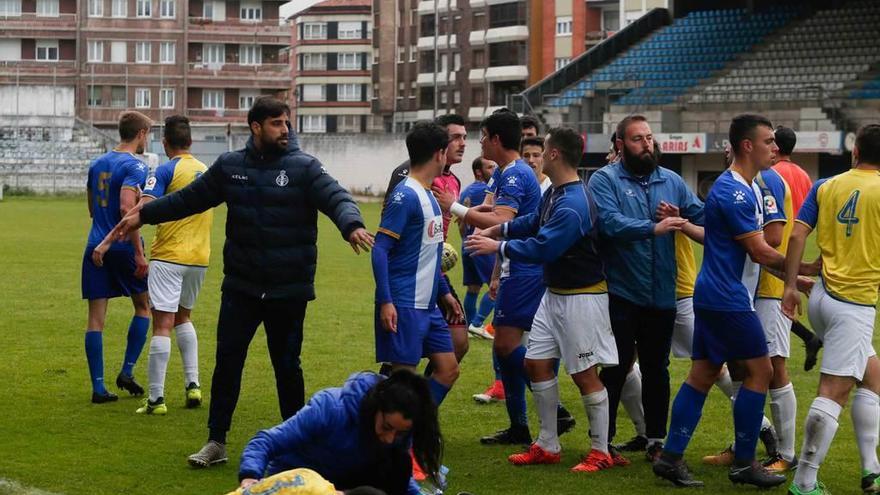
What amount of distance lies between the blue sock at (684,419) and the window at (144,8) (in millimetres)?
78892

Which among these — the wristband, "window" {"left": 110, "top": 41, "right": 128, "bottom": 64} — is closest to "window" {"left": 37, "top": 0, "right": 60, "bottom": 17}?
"window" {"left": 110, "top": 41, "right": 128, "bottom": 64}

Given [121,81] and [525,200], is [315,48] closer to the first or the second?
[121,81]

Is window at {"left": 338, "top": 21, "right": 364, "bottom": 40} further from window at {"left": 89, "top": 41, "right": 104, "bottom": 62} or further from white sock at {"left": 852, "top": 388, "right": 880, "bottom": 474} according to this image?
white sock at {"left": 852, "top": 388, "right": 880, "bottom": 474}

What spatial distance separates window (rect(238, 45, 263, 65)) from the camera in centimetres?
8496

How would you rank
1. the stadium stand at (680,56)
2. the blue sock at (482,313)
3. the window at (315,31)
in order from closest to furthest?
1. the blue sock at (482,313)
2. the stadium stand at (680,56)
3. the window at (315,31)

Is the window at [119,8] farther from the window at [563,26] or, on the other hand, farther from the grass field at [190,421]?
the grass field at [190,421]

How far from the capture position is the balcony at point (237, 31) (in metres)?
83.2

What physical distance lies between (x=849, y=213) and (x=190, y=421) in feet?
16.6

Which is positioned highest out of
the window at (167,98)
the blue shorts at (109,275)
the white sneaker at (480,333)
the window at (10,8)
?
the window at (10,8)

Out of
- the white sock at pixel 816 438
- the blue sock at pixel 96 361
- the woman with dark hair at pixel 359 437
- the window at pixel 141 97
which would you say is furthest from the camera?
the window at pixel 141 97

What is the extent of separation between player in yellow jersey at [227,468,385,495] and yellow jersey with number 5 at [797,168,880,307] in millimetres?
3380

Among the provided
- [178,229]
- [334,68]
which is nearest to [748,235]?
[178,229]

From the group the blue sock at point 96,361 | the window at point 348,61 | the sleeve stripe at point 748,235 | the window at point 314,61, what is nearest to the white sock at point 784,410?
the sleeve stripe at point 748,235

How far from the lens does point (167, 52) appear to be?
83125 millimetres
